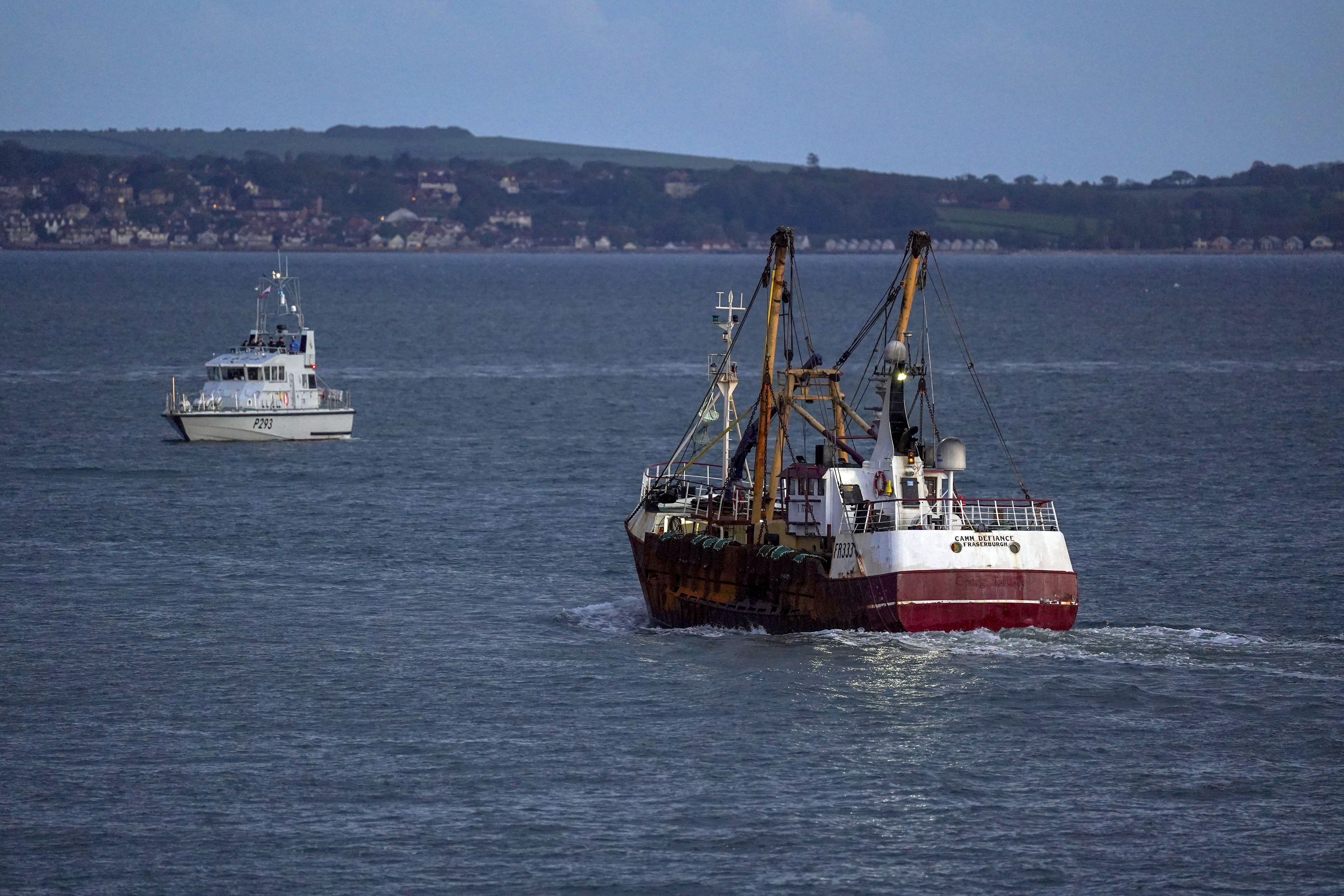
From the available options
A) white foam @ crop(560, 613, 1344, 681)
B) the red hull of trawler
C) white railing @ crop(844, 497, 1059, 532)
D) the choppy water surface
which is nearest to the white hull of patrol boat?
the choppy water surface

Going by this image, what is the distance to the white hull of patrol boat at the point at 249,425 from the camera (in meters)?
102

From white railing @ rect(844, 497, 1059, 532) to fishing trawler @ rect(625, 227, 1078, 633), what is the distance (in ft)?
0.21

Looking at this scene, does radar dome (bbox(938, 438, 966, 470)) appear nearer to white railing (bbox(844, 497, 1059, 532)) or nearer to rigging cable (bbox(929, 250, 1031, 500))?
white railing (bbox(844, 497, 1059, 532))

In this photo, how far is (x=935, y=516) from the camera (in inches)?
2058

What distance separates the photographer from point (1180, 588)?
6119 centimetres

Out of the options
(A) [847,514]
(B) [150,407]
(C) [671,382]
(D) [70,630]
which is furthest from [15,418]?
(A) [847,514]

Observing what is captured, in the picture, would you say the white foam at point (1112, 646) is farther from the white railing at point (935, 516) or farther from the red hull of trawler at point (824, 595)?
the white railing at point (935, 516)

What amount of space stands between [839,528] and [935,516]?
2919 millimetres

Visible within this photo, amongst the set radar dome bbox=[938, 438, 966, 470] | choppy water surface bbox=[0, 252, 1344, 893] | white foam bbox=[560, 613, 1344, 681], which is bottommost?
choppy water surface bbox=[0, 252, 1344, 893]

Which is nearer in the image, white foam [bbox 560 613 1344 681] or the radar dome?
white foam [bbox 560 613 1344 681]

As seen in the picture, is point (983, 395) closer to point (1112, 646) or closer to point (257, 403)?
point (1112, 646)

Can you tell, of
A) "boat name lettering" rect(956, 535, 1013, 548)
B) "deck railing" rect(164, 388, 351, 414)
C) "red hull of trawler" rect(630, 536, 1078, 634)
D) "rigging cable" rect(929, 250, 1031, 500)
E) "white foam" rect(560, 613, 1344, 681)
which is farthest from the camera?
"deck railing" rect(164, 388, 351, 414)

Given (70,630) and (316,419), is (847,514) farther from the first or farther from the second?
(316,419)

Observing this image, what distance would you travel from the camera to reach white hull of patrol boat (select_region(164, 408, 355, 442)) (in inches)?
4011
